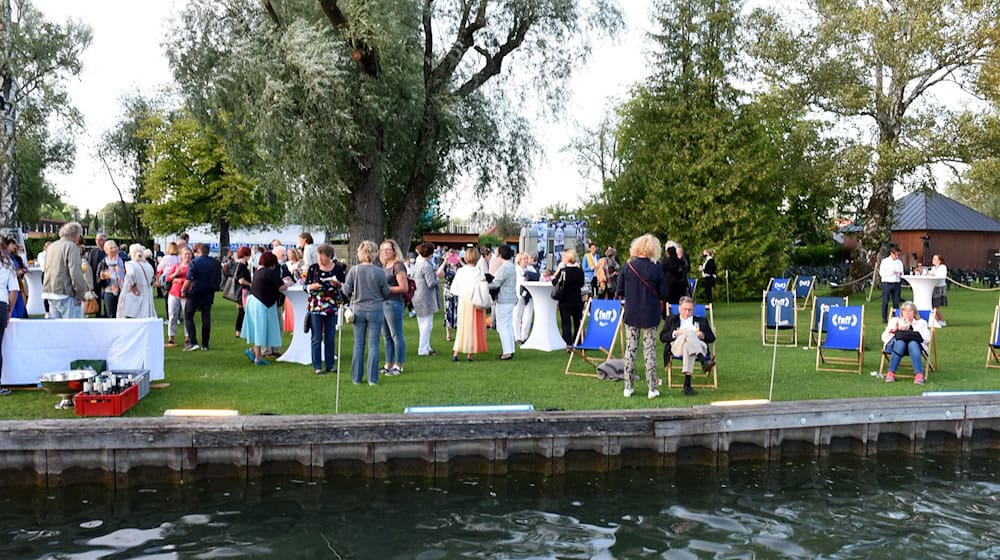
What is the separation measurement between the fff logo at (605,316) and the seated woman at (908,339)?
140 inches

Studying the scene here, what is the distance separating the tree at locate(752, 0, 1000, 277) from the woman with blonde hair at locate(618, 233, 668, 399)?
17.6m

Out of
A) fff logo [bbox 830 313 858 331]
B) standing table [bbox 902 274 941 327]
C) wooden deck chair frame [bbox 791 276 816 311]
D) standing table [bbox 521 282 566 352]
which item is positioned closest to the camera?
fff logo [bbox 830 313 858 331]

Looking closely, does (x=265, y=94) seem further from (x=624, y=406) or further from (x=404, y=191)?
(x=624, y=406)

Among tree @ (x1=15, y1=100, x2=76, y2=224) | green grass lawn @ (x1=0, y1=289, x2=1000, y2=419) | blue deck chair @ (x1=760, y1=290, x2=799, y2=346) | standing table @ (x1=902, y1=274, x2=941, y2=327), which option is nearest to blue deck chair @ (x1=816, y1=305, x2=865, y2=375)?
green grass lawn @ (x1=0, y1=289, x2=1000, y2=419)

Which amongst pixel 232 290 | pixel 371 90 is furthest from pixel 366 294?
pixel 371 90

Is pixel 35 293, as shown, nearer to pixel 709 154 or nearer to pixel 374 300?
pixel 374 300

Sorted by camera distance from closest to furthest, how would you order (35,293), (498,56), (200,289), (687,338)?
(687,338) → (200,289) → (35,293) → (498,56)

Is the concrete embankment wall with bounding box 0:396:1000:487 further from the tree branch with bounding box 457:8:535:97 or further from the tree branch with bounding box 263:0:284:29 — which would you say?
the tree branch with bounding box 457:8:535:97

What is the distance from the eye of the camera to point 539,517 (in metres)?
6.58

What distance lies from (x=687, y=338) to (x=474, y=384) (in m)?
2.60

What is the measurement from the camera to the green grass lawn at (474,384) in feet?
27.2

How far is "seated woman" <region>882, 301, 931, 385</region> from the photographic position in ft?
32.7

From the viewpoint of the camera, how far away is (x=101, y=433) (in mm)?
6973

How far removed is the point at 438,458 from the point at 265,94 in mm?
12017
